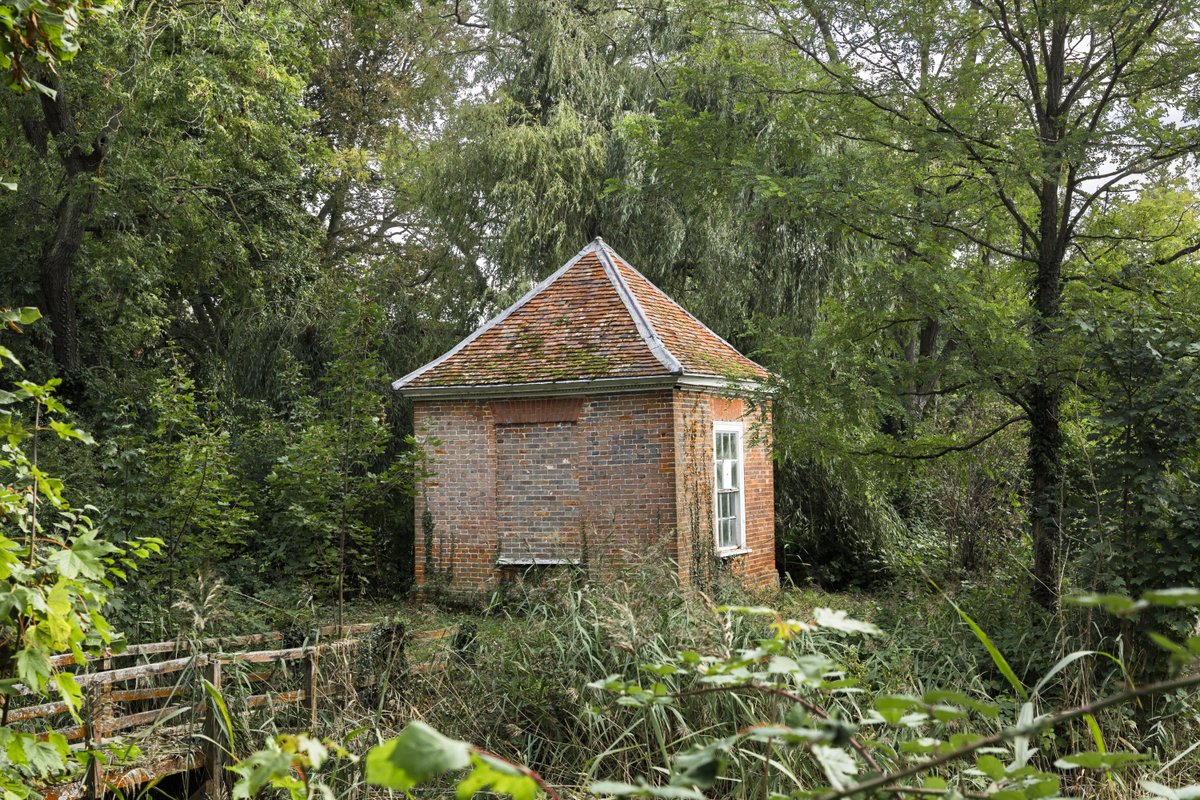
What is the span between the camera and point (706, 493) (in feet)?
47.9

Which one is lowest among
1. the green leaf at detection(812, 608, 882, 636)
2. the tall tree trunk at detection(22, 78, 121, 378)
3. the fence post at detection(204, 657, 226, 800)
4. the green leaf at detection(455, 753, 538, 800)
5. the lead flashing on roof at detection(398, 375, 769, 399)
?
the fence post at detection(204, 657, 226, 800)

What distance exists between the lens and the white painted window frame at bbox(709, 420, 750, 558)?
49.1ft

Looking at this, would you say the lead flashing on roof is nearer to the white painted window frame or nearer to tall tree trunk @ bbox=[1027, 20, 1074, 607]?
the white painted window frame

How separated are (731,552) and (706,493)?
120cm

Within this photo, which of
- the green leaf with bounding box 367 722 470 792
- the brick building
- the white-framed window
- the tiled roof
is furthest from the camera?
the white-framed window

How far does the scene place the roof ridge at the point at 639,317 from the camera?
548 inches

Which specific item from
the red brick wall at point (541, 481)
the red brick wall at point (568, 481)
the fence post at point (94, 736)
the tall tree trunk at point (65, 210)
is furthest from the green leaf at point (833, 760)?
the tall tree trunk at point (65, 210)

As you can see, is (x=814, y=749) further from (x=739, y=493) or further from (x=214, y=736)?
(x=739, y=493)

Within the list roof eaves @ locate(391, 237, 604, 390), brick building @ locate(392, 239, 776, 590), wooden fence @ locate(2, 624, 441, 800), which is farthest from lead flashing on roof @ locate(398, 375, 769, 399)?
wooden fence @ locate(2, 624, 441, 800)

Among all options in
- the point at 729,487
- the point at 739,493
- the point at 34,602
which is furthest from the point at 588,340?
the point at 34,602

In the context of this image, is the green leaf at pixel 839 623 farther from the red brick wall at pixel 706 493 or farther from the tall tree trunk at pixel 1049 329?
the red brick wall at pixel 706 493

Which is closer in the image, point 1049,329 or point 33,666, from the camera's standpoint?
point 33,666

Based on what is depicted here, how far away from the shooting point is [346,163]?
21.7m

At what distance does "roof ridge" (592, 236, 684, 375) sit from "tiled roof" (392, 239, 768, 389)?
0.02 meters
